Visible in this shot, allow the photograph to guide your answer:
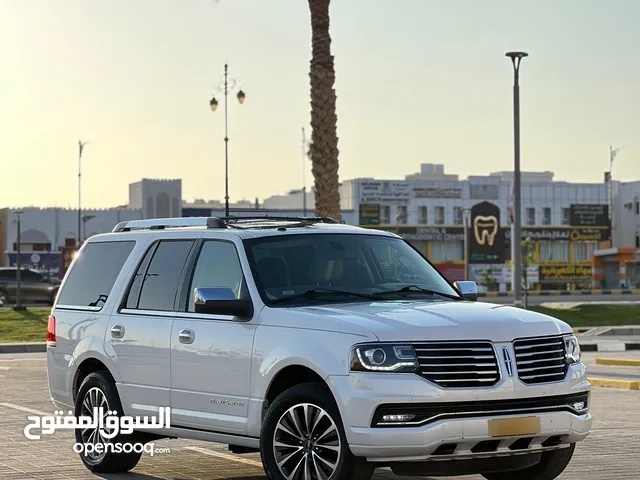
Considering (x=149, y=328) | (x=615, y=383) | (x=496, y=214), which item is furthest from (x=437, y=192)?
(x=149, y=328)

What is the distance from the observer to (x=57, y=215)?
109 metres

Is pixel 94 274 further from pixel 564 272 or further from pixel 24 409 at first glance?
pixel 564 272

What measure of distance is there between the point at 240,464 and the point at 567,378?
3.36 m

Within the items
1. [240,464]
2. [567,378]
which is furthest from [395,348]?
[240,464]

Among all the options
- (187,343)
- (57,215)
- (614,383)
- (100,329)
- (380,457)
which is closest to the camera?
(380,457)

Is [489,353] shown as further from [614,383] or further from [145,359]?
[614,383]

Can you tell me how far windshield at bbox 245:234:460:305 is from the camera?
898 centimetres

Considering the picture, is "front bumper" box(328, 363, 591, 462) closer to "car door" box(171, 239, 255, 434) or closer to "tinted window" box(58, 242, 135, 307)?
"car door" box(171, 239, 255, 434)

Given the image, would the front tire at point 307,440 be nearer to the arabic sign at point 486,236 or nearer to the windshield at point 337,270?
the windshield at point 337,270

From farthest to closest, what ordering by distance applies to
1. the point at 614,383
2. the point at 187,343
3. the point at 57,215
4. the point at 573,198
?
1. the point at 573,198
2. the point at 57,215
3. the point at 614,383
4. the point at 187,343

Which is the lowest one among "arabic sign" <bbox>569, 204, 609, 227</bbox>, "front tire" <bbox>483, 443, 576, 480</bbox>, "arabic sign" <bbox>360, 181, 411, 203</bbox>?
"front tire" <bbox>483, 443, 576, 480</bbox>

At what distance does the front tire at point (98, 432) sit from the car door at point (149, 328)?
175 millimetres

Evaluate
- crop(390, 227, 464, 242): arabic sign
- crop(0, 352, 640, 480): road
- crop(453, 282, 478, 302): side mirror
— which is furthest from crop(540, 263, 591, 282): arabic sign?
crop(453, 282, 478, 302): side mirror

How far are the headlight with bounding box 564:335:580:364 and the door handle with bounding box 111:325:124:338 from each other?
347cm
